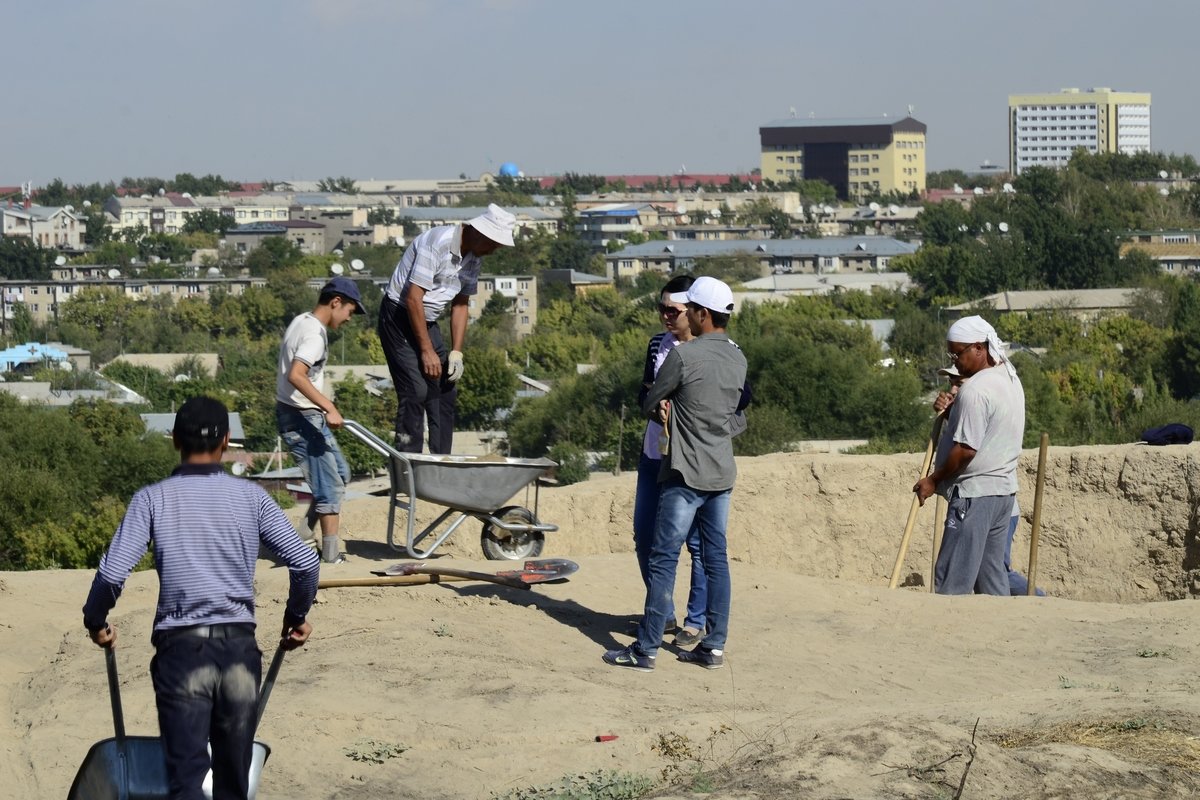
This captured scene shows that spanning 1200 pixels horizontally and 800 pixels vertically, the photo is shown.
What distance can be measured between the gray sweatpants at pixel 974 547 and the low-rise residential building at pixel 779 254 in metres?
104

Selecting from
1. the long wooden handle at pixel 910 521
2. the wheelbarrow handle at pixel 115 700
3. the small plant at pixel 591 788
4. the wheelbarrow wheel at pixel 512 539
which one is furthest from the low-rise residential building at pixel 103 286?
the wheelbarrow handle at pixel 115 700

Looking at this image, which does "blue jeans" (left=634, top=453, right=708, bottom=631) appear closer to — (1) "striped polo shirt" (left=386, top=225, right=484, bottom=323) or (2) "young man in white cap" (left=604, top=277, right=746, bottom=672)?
(2) "young man in white cap" (left=604, top=277, right=746, bottom=672)

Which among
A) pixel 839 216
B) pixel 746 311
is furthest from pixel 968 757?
pixel 839 216

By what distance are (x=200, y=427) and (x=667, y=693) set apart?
8.88ft

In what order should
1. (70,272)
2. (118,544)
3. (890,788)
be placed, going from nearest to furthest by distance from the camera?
(118,544) < (890,788) < (70,272)

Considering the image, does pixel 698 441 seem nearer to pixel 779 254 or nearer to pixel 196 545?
pixel 196 545

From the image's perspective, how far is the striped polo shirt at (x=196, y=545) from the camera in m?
4.89

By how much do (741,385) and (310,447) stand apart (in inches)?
103

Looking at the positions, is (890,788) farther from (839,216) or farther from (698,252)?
(839,216)

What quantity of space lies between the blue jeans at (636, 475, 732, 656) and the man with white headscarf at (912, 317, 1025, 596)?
1.65 m

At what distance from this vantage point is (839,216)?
520 feet

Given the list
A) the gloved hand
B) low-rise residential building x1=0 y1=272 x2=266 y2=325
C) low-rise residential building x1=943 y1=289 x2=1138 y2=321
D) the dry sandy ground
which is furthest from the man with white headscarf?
low-rise residential building x1=0 y1=272 x2=266 y2=325

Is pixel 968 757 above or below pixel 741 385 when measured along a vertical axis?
below

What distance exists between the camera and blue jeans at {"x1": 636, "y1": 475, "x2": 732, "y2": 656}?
705 centimetres
